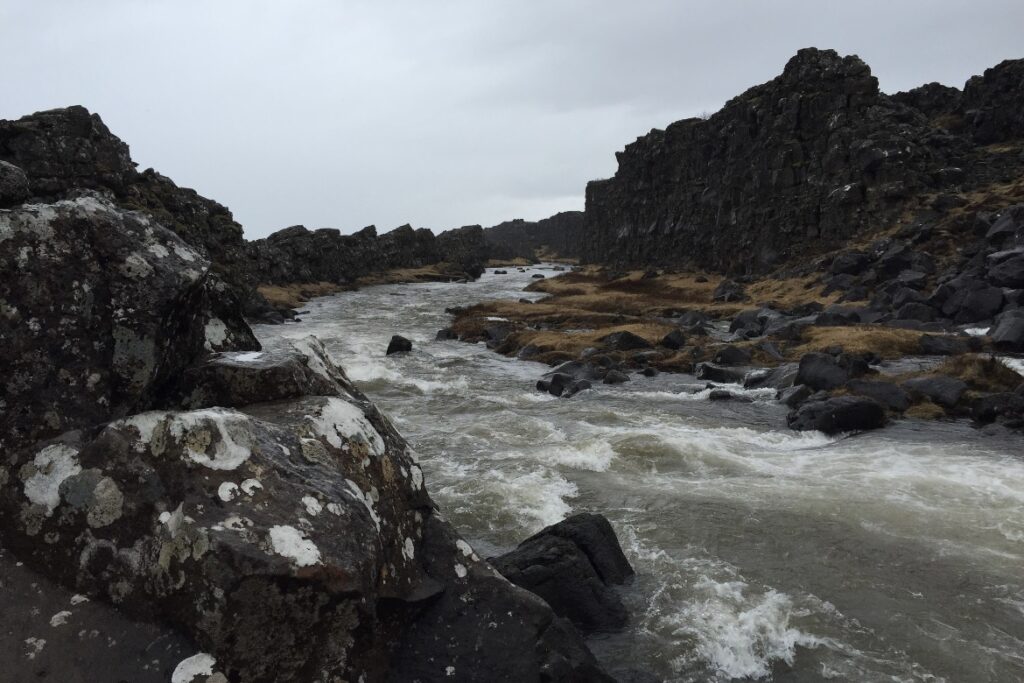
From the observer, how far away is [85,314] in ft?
19.2

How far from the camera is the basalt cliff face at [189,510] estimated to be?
4516 mm

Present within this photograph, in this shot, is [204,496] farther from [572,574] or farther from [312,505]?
[572,574]

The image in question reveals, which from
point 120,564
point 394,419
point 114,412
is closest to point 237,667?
point 120,564

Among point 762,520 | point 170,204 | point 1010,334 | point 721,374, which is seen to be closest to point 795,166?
point 1010,334

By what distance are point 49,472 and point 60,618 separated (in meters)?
1.20

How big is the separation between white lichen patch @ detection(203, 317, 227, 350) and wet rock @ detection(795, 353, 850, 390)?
810 inches

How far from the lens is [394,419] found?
20.9 meters

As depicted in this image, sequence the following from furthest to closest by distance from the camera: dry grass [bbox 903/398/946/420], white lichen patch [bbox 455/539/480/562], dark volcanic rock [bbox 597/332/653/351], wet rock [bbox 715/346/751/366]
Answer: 1. dark volcanic rock [bbox 597/332/653/351]
2. wet rock [bbox 715/346/751/366]
3. dry grass [bbox 903/398/946/420]
4. white lichen patch [bbox 455/539/480/562]

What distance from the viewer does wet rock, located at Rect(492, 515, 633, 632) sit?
26.9 feet

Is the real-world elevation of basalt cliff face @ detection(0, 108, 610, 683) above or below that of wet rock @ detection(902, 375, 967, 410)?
above

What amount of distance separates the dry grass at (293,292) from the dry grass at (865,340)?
50560 millimetres

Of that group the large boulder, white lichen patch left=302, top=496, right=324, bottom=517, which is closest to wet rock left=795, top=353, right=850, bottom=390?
the large boulder

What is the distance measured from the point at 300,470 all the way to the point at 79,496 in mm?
1687

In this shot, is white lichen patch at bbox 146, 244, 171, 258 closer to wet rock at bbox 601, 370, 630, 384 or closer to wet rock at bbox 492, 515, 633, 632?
wet rock at bbox 492, 515, 633, 632
